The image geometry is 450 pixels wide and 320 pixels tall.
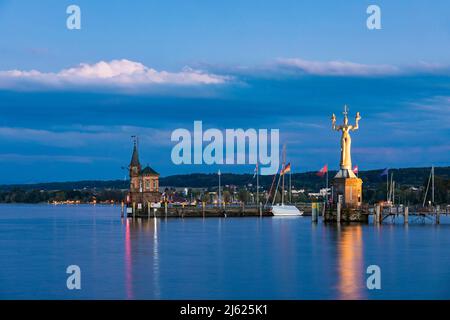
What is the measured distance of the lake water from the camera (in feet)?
166

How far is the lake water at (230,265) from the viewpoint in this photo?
50.6 meters

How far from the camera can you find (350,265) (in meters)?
64.1

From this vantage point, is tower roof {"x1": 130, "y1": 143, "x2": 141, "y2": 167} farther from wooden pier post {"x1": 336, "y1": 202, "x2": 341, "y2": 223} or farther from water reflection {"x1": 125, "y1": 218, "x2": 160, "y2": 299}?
wooden pier post {"x1": 336, "y1": 202, "x2": 341, "y2": 223}

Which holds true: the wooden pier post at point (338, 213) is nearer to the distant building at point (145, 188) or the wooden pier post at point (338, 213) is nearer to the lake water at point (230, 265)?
the lake water at point (230, 265)

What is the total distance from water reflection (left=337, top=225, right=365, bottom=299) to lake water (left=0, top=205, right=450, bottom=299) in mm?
62

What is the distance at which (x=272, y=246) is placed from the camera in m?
83.6

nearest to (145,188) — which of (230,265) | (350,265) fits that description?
(230,265)

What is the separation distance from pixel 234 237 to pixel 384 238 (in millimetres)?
17394

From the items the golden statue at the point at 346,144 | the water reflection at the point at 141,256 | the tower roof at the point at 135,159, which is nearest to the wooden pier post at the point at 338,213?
the golden statue at the point at 346,144

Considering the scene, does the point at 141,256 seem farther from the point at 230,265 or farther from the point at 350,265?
the point at 350,265

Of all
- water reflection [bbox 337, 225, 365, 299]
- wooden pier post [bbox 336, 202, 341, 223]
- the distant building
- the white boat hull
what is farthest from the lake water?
the white boat hull

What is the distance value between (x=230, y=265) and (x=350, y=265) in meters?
8.98
